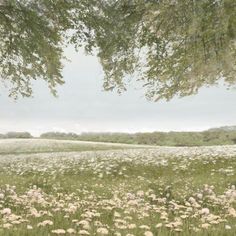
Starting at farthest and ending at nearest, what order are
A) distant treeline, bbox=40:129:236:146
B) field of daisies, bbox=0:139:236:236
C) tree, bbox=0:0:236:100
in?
1. distant treeline, bbox=40:129:236:146
2. tree, bbox=0:0:236:100
3. field of daisies, bbox=0:139:236:236

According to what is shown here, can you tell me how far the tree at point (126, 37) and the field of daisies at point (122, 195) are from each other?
499 centimetres

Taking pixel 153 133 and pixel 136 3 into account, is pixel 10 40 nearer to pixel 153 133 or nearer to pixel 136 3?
pixel 136 3

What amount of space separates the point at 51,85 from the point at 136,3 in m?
11.1

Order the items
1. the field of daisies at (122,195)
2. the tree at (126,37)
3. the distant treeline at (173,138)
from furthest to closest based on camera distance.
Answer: the distant treeline at (173,138) → the tree at (126,37) → the field of daisies at (122,195)

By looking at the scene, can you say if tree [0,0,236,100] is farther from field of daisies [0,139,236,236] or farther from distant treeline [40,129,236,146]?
distant treeline [40,129,236,146]

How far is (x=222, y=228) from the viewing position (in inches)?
309

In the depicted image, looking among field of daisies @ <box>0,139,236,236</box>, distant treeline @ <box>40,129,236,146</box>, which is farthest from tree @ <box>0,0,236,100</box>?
distant treeline @ <box>40,129,236,146</box>

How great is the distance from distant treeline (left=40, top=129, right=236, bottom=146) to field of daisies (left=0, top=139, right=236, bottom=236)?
32176 mm

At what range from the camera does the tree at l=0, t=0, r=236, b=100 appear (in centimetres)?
1917

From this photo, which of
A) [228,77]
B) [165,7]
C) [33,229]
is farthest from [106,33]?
[33,229]

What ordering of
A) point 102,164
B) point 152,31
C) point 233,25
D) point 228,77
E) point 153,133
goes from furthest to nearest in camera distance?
point 153,133
point 228,77
point 102,164
point 152,31
point 233,25

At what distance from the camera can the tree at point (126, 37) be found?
1917 centimetres

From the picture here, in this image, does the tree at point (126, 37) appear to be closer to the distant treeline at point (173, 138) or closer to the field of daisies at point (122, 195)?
the field of daisies at point (122, 195)

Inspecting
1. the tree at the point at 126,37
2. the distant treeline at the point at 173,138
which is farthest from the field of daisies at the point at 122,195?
the distant treeline at the point at 173,138
